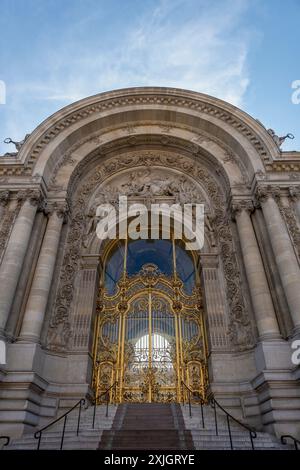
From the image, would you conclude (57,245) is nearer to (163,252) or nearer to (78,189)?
(78,189)

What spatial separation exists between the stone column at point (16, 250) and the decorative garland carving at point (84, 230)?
5.33 feet

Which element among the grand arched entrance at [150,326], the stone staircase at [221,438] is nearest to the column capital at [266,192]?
the grand arched entrance at [150,326]

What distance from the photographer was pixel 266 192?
36.0 feet

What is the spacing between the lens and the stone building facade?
8.38 m

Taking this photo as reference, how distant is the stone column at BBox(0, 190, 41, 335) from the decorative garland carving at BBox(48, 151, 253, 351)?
5.33 ft

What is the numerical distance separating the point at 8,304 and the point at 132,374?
4369 millimetres

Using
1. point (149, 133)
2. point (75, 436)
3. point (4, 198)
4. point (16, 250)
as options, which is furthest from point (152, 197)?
point (75, 436)

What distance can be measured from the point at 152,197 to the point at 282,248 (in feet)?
18.5

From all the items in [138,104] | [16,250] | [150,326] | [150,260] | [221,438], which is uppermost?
[138,104]

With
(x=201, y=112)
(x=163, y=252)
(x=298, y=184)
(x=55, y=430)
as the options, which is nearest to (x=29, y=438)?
(x=55, y=430)

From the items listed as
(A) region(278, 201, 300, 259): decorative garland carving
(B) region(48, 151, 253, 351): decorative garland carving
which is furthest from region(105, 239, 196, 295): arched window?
(A) region(278, 201, 300, 259): decorative garland carving

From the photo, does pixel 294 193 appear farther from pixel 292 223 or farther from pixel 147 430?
pixel 147 430

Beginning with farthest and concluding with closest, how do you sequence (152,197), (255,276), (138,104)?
(138,104) → (152,197) → (255,276)

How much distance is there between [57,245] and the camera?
1098 cm
